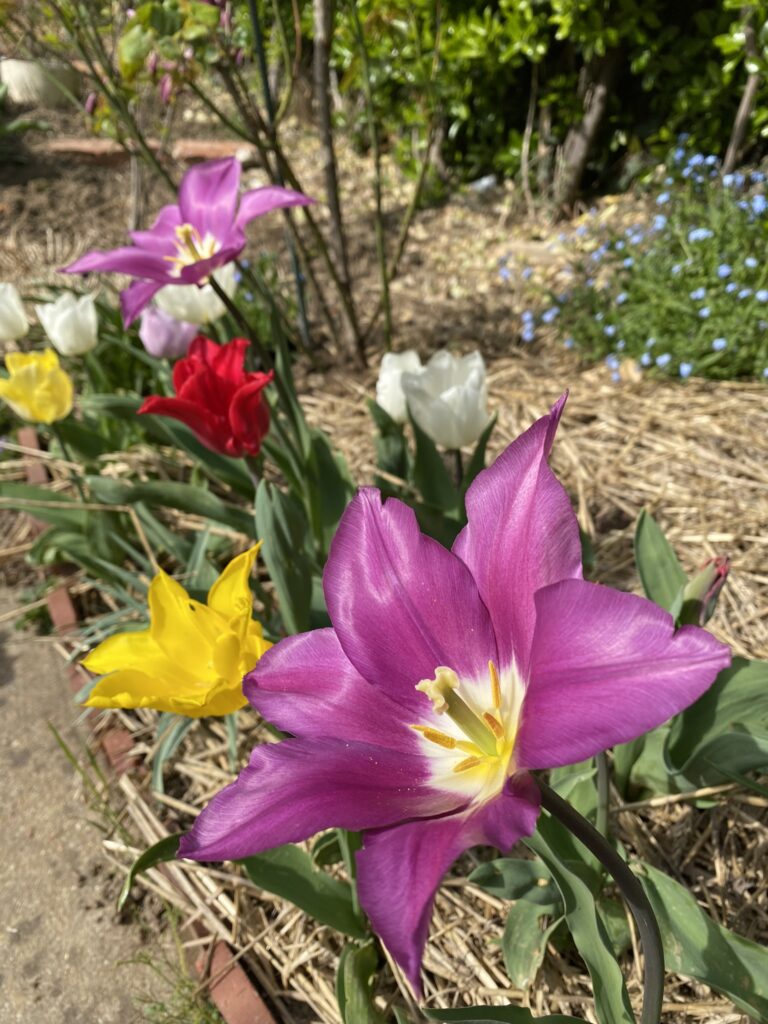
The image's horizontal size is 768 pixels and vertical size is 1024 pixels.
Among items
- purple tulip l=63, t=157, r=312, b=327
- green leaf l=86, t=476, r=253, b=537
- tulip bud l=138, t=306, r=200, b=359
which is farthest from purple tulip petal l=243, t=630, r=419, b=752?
tulip bud l=138, t=306, r=200, b=359

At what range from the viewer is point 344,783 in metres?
0.65

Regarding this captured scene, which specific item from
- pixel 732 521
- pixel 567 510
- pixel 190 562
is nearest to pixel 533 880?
pixel 567 510

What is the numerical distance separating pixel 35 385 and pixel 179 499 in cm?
49

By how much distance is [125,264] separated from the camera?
4.98ft

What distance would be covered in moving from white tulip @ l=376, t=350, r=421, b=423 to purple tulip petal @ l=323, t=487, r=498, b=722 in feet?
3.31

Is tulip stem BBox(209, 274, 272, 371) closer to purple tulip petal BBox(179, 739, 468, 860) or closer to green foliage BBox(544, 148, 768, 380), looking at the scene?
purple tulip petal BBox(179, 739, 468, 860)

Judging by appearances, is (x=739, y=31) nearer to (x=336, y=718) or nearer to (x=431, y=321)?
(x=431, y=321)

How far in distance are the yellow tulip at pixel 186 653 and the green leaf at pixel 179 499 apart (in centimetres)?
66

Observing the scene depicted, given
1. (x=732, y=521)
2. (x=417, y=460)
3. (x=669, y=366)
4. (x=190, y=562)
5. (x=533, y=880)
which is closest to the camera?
(x=533, y=880)

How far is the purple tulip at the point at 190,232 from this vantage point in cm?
150

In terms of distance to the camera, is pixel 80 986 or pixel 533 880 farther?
pixel 80 986

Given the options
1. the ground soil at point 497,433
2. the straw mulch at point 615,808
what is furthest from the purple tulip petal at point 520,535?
the ground soil at point 497,433

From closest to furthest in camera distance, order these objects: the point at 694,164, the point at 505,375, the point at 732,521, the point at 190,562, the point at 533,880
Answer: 1. the point at 533,880
2. the point at 190,562
3. the point at 732,521
4. the point at 505,375
5. the point at 694,164

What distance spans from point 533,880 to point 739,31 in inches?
119
